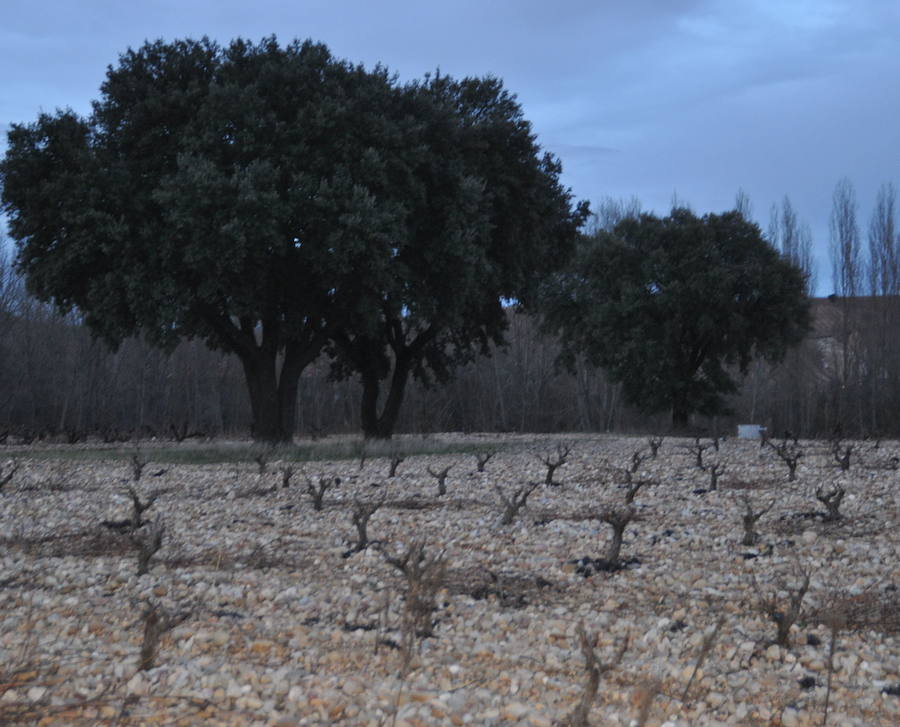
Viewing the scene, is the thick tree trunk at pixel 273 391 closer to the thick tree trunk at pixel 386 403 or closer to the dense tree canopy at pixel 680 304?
the thick tree trunk at pixel 386 403

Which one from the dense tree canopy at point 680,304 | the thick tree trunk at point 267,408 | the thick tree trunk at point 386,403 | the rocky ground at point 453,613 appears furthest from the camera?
the dense tree canopy at point 680,304

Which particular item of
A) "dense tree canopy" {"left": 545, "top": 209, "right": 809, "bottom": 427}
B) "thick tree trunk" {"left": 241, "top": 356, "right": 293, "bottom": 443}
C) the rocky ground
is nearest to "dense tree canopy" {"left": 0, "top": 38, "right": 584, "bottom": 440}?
"thick tree trunk" {"left": 241, "top": 356, "right": 293, "bottom": 443}

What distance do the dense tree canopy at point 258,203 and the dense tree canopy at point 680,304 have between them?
883 centimetres

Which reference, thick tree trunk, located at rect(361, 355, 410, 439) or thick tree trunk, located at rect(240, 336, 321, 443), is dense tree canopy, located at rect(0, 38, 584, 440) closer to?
thick tree trunk, located at rect(240, 336, 321, 443)

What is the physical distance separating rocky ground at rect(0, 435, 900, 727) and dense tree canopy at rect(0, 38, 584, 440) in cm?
797

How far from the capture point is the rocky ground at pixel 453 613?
3.97 meters

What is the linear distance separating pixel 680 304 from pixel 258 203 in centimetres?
1580

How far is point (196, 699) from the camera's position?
12.9 feet

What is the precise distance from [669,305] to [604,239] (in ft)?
11.7

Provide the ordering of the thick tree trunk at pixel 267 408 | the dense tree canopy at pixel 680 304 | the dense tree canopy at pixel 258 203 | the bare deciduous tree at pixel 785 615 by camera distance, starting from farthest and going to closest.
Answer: the dense tree canopy at pixel 680 304 → the thick tree trunk at pixel 267 408 → the dense tree canopy at pixel 258 203 → the bare deciduous tree at pixel 785 615

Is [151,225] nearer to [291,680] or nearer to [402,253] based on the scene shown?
[402,253]

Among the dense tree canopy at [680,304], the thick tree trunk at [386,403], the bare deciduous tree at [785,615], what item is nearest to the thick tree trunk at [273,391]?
the thick tree trunk at [386,403]

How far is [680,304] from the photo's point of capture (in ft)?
92.9

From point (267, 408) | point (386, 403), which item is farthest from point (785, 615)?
point (386, 403)
